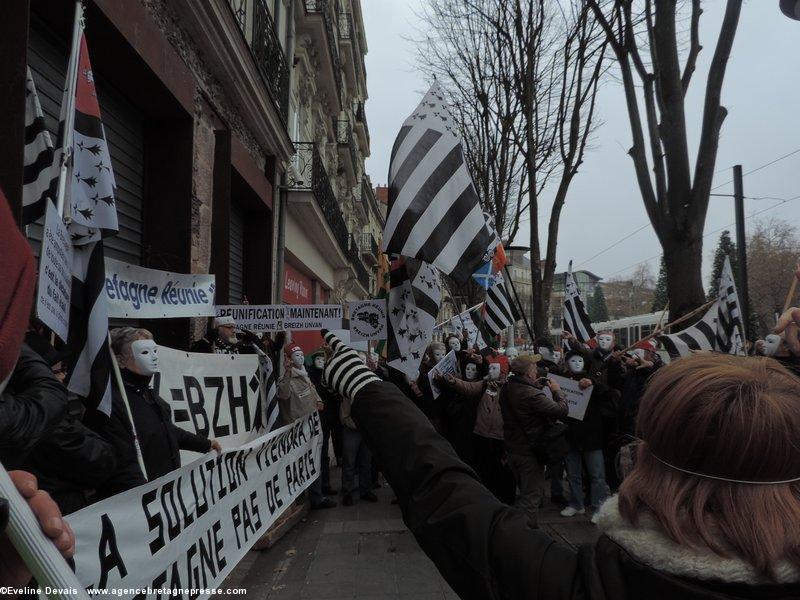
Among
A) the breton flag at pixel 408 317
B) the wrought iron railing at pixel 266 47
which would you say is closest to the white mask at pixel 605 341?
the breton flag at pixel 408 317

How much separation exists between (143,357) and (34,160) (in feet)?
3.91

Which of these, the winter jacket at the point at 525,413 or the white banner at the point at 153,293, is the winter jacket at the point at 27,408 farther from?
the winter jacket at the point at 525,413

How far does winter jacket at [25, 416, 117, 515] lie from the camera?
2418mm

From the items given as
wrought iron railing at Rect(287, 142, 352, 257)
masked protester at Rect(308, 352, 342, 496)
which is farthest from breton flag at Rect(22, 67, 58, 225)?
wrought iron railing at Rect(287, 142, 352, 257)

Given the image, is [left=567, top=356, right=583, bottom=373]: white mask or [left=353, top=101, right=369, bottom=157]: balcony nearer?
[left=567, top=356, right=583, bottom=373]: white mask

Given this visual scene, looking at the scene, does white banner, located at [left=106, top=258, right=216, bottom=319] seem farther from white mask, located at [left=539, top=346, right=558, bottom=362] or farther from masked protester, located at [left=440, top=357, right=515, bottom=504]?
white mask, located at [left=539, top=346, right=558, bottom=362]

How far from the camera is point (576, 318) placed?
937 centimetres

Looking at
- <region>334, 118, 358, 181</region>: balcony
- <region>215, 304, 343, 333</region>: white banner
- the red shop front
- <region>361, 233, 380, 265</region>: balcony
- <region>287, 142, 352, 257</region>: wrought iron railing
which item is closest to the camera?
<region>215, 304, 343, 333</region>: white banner

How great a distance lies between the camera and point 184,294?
4254 millimetres

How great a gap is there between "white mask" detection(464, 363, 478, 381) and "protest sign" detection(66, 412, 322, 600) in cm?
420

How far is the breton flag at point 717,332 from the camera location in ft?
20.1

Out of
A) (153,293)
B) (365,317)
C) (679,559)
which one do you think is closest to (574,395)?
(365,317)

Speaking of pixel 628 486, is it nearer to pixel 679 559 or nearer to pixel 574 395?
pixel 679 559

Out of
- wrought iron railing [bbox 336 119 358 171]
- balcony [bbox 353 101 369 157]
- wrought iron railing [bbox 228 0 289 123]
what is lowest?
wrought iron railing [bbox 228 0 289 123]
